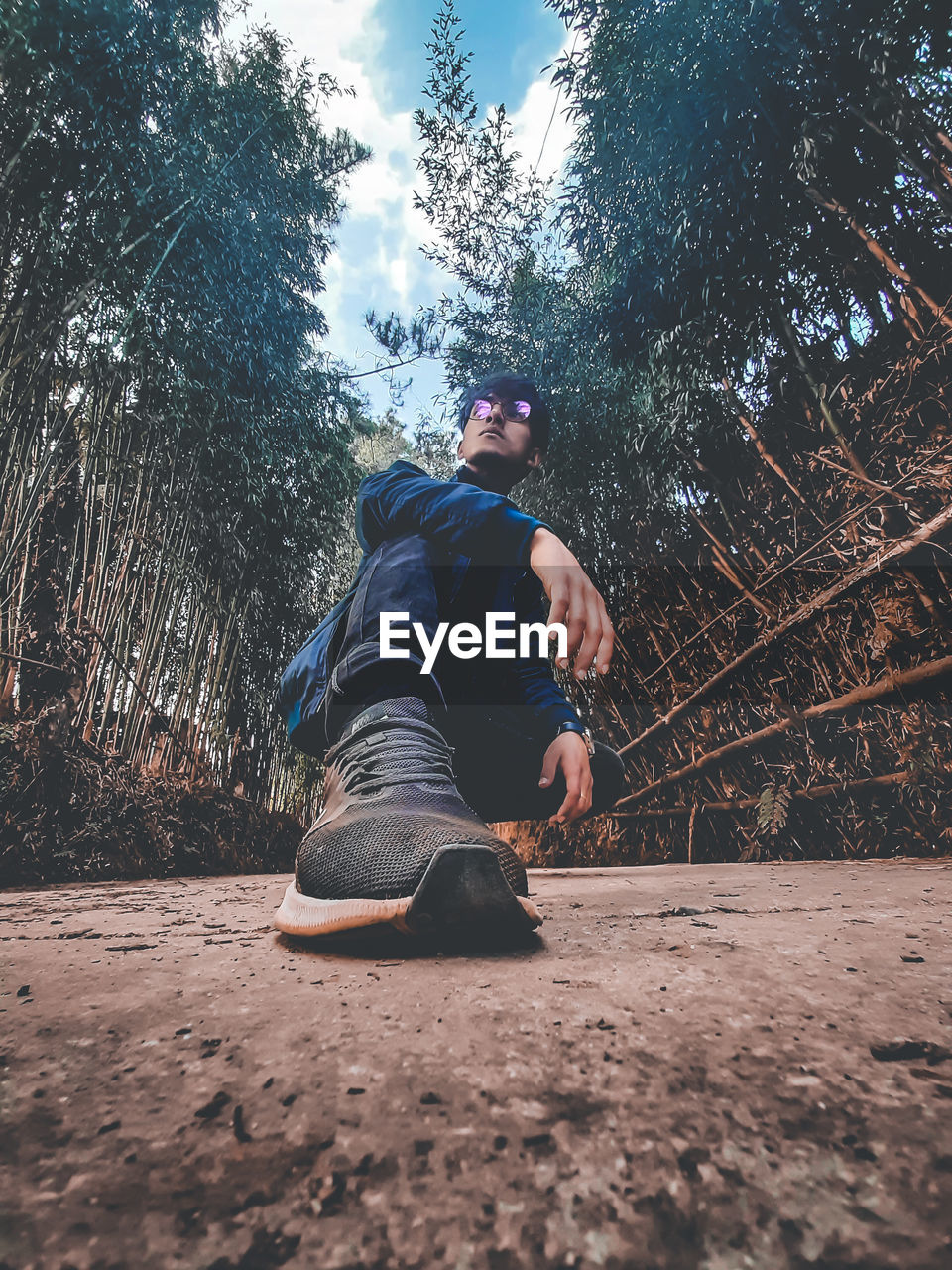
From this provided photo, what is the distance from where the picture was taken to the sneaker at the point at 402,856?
0.70m

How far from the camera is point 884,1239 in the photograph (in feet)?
0.84

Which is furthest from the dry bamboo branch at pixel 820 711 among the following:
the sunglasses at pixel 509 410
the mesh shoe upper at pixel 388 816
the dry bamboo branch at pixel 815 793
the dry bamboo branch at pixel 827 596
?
the mesh shoe upper at pixel 388 816

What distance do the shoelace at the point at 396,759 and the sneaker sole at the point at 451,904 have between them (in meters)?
0.21

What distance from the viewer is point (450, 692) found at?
134 centimetres

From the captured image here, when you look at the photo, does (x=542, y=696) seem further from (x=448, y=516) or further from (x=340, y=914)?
(x=340, y=914)

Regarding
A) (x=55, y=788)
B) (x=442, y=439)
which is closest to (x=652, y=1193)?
(x=55, y=788)

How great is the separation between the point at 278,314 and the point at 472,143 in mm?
1894

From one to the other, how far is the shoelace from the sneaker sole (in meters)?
0.21

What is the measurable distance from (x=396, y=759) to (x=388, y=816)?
16cm

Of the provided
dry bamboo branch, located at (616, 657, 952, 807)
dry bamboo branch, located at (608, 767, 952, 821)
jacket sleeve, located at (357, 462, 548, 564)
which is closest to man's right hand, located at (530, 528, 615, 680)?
jacket sleeve, located at (357, 462, 548, 564)

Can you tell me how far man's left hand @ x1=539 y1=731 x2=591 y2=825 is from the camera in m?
1.32

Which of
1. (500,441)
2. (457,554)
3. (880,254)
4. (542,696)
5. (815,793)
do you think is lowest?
(815,793)

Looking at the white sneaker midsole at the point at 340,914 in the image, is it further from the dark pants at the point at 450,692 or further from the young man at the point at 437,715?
the dark pants at the point at 450,692

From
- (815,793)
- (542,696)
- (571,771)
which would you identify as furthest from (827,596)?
(571,771)
